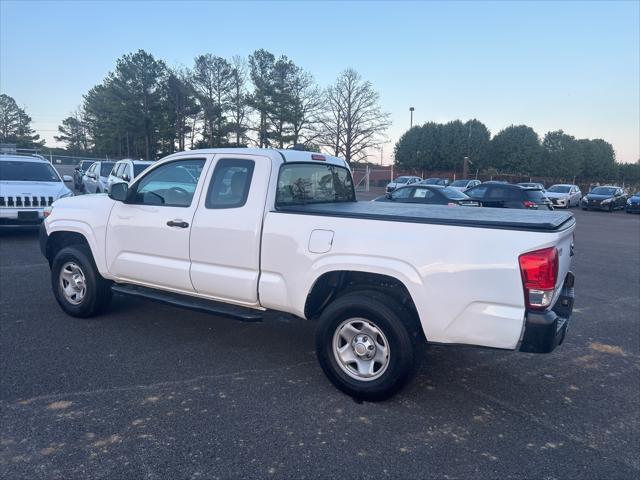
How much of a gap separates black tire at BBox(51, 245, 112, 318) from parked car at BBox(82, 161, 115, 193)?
12.4m

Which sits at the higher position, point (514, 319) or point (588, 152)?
point (588, 152)

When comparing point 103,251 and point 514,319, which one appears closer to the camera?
point 514,319

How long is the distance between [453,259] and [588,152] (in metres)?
67.9

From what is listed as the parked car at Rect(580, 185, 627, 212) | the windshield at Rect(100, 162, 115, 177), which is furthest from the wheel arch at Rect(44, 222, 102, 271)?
the parked car at Rect(580, 185, 627, 212)

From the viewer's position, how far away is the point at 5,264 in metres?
8.36

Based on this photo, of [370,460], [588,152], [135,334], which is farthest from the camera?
[588,152]

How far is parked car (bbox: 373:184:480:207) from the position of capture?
15422 millimetres

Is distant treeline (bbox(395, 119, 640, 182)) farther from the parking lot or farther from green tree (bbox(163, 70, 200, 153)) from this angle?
the parking lot

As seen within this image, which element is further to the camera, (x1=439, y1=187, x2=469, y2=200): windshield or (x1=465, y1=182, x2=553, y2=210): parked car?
(x1=465, y1=182, x2=553, y2=210): parked car

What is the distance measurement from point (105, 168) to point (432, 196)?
39.1ft

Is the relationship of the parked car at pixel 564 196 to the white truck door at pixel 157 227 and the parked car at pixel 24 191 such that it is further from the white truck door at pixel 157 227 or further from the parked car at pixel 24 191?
the white truck door at pixel 157 227

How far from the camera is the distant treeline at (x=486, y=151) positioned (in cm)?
5731

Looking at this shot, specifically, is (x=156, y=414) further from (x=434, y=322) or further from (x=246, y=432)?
(x=434, y=322)

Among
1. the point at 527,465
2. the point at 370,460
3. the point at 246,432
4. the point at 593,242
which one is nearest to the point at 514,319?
the point at 527,465
